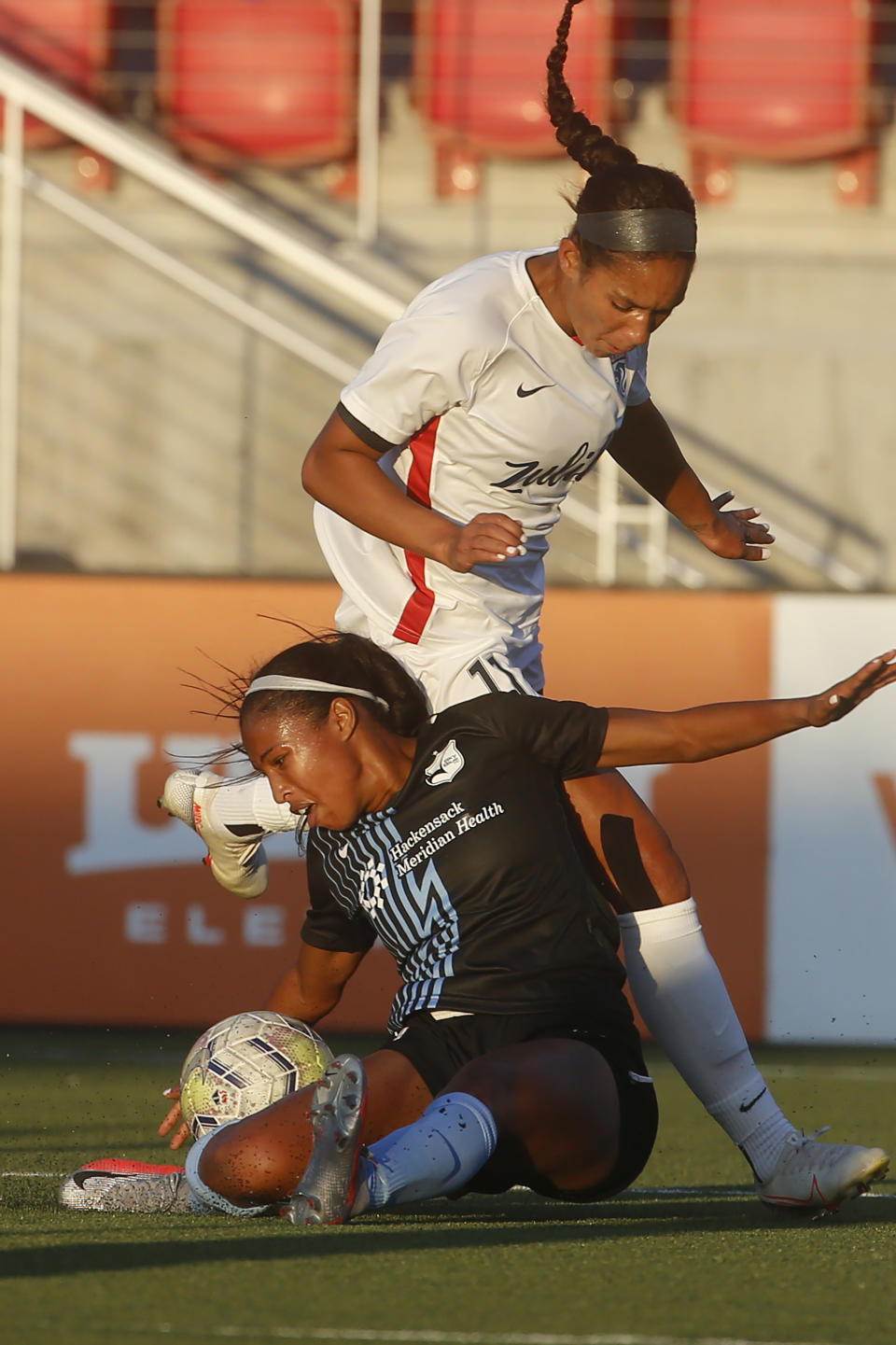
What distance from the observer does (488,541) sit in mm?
3014

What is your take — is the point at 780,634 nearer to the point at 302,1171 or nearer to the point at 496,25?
the point at 302,1171

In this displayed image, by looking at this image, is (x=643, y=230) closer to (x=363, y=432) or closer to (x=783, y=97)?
(x=363, y=432)

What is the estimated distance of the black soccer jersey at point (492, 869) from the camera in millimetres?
3320

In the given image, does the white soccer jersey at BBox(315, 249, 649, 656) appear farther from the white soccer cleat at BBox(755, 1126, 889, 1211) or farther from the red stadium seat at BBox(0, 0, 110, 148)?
the red stadium seat at BBox(0, 0, 110, 148)

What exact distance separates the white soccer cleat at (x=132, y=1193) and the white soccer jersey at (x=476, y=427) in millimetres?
1061

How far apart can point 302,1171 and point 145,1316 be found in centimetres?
67

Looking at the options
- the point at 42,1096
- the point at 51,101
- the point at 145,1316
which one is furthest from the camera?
the point at 51,101

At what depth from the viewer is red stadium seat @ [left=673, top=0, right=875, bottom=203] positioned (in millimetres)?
9258

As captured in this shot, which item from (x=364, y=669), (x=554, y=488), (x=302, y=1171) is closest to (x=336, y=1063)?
(x=302, y=1171)

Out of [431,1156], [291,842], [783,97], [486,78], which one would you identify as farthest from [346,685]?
[783,97]

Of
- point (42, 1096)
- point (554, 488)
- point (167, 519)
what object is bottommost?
point (42, 1096)

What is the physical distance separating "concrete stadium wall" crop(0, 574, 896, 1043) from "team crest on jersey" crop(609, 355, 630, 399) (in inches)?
105

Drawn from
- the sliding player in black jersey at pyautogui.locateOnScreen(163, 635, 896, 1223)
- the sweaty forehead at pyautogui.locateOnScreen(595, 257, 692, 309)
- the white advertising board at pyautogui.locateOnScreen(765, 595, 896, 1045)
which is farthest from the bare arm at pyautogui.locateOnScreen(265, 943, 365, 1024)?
the white advertising board at pyautogui.locateOnScreen(765, 595, 896, 1045)

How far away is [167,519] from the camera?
8.55 m
